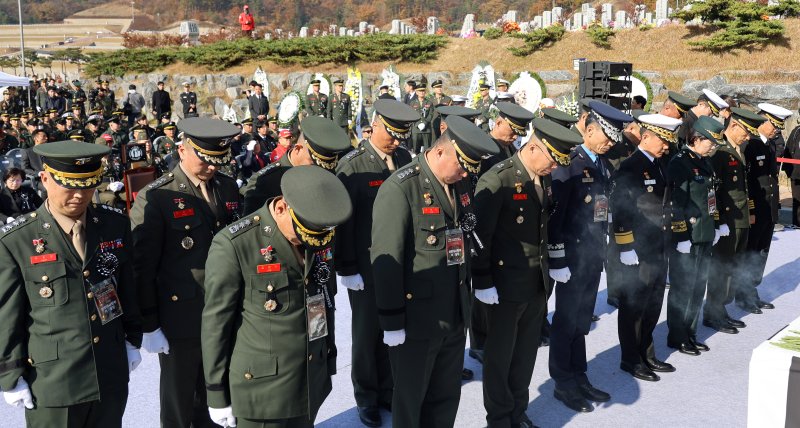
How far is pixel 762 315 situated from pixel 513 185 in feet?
13.5

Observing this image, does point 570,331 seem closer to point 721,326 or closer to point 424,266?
point 424,266

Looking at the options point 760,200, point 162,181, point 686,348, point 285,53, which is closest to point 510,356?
point 162,181

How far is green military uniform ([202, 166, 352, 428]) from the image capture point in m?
2.99

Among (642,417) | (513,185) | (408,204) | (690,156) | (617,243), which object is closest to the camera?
(408,204)

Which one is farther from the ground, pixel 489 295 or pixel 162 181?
pixel 162 181

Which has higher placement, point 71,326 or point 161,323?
point 71,326

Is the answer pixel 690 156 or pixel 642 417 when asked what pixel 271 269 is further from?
pixel 690 156

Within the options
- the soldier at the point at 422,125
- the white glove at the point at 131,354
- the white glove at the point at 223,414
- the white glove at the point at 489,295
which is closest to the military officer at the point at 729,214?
the white glove at the point at 489,295

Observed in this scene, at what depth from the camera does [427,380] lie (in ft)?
12.5

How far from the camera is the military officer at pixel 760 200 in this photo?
277 inches

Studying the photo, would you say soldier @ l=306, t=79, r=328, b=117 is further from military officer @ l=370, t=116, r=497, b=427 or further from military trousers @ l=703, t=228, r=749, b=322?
military officer @ l=370, t=116, r=497, b=427

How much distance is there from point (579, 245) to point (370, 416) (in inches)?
72.8

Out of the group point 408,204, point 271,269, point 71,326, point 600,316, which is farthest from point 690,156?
point 71,326

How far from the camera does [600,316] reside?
6785 millimetres
